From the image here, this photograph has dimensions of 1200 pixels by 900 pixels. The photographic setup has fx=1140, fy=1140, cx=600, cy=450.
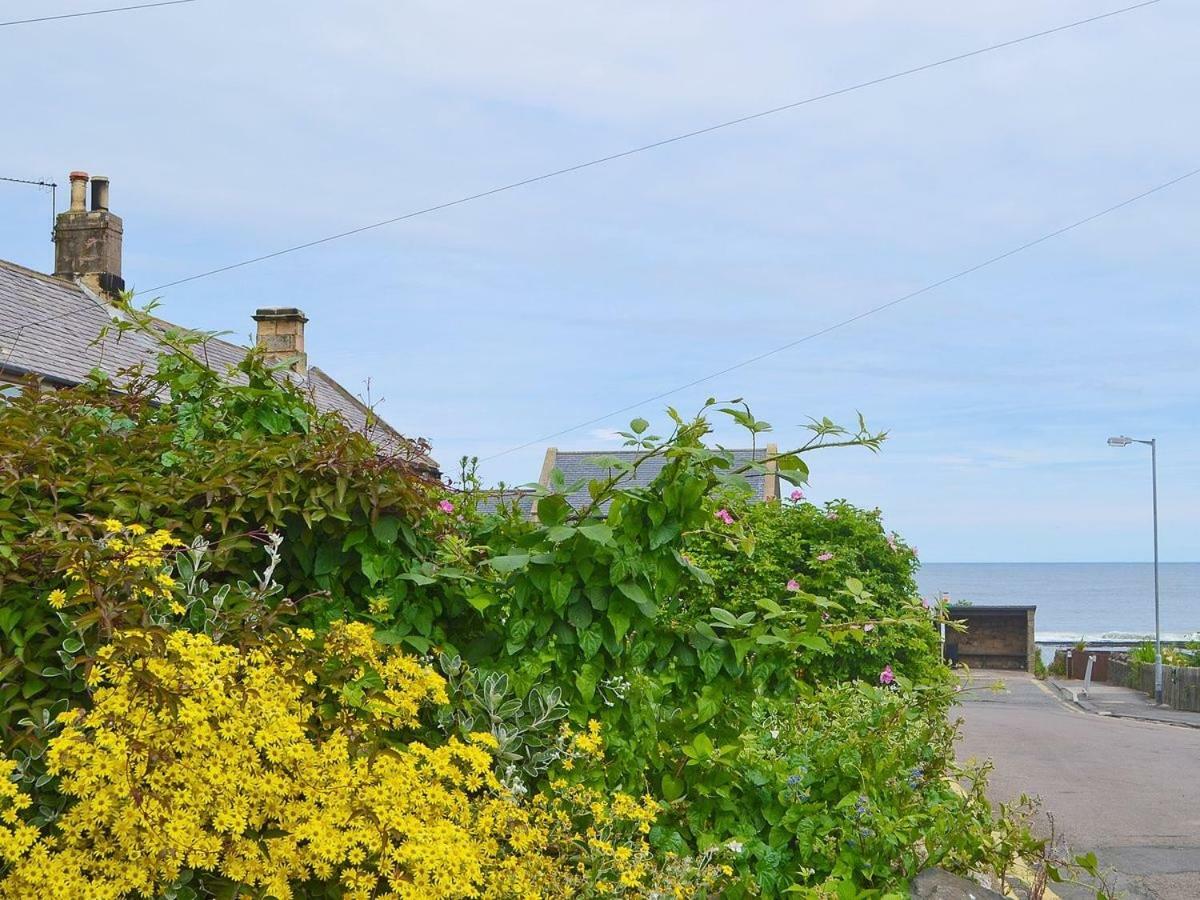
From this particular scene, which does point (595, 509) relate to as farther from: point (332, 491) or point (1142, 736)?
point (1142, 736)

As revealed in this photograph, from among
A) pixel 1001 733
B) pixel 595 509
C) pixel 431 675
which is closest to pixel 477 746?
pixel 431 675

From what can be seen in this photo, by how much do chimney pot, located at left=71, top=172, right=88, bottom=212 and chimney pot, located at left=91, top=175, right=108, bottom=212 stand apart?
157 millimetres

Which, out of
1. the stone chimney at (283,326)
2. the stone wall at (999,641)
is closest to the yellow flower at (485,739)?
the stone chimney at (283,326)

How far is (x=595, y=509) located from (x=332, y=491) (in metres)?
0.96

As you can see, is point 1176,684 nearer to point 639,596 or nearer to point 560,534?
point 639,596

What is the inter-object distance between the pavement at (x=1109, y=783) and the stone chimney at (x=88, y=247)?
17.3 meters

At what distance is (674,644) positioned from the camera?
4.31 meters

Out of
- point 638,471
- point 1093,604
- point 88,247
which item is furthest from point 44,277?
point 1093,604

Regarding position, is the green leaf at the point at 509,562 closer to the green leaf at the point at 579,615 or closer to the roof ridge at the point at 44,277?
the green leaf at the point at 579,615

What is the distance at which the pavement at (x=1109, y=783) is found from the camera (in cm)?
779

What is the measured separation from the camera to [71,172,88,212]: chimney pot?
22125 mm

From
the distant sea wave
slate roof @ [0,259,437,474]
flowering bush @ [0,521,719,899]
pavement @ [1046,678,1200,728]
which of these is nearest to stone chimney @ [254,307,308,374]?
slate roof @ [0,259,437,474]

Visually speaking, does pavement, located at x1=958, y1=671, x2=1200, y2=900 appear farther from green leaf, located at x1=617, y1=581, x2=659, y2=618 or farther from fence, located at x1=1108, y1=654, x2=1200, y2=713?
fence, located at x1=1108, y1=654, x2=1200, y2=713

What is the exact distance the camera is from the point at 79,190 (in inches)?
879
